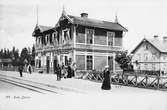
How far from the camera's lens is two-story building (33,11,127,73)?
10.7 metres

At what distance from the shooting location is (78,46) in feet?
35.4

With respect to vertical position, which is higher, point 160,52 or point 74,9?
point 74,9

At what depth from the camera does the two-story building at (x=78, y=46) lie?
10.7m

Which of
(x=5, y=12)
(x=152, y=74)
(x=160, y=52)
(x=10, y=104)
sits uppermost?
(x=5, y=12)

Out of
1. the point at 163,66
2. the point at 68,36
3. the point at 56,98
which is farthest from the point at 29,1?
the point at 68,36

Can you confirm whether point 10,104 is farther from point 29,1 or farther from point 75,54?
point 75,54

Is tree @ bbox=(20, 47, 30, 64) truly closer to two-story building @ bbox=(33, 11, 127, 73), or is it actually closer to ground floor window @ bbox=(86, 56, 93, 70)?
two-story building @ bbox=(33, 11, 127, 73)

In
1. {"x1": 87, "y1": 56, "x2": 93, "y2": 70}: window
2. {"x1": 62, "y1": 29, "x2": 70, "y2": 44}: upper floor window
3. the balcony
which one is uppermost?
{"x1": 62, "y1": 29, "x2": 70, "y2": 44}: upper floor window

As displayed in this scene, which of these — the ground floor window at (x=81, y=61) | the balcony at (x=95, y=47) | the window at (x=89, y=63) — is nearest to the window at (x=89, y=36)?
the balcony at (x=95, y=47)

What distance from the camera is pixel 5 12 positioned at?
15.6ft

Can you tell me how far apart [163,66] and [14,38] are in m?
3.38

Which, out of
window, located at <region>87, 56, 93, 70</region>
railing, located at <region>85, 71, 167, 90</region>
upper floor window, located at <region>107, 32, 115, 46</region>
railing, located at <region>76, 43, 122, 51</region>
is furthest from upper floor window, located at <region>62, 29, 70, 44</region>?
railing, located at <region>85, 71, 167, 90</region>

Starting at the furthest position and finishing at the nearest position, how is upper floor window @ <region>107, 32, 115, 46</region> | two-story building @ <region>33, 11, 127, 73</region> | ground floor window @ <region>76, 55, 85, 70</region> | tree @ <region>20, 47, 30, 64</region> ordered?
upper floor window @ <region>107, 32, 115, 46</region> < ground floor window @ <region>76, 55, 85, 70</region> < two-story building @ <region>33, 11, 127, 73</region> < tree @ <region>20, 47, 30, 64</region>

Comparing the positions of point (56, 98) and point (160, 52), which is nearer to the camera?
point (56, 98)
